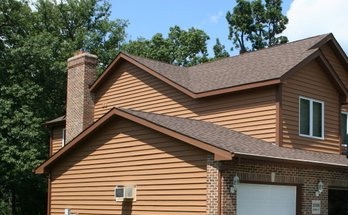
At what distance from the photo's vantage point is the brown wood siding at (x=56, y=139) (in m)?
30.5

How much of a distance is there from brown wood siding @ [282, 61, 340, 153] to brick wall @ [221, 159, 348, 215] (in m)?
1.64

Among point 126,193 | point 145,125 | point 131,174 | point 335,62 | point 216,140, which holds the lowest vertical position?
point 126,193

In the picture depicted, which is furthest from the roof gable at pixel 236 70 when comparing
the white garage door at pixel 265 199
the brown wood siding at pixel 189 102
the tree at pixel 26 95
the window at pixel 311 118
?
the tree at pixel 26 95

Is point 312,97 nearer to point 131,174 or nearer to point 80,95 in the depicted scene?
point 131,174

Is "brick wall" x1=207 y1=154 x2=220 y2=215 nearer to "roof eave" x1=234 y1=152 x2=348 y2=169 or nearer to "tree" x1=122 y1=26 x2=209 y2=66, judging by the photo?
"roof eave" x1=234 y1=152 x2=348 y2=169

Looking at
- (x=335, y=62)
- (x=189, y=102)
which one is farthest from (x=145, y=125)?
(x=335, y=62)

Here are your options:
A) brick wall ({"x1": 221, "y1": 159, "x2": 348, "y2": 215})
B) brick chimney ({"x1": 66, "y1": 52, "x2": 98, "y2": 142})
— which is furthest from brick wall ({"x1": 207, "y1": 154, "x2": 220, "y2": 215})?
brick chimney ({"x1": 66, "y1": 52, "x2": 98, "y2": 142})

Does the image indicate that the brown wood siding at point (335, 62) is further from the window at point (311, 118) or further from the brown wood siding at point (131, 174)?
the brown wood siding at point (131, 174)

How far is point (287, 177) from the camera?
17516 millimetres

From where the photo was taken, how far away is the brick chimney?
90.1 ft

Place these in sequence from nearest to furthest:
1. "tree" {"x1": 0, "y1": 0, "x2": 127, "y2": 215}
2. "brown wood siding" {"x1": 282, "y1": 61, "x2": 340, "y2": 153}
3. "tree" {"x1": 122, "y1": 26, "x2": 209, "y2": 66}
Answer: "brown wood siding" {"x1": 282, "y1": 61, "x2": 340, "y2": 153} < "tree" {"x1": 0, "y1": 0, "x2": 127, "y2": 215} < "tree" {"x1": 122, "y1": 26, "x2": 209, "y2": 66}

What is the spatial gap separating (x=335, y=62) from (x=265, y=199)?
400 inches

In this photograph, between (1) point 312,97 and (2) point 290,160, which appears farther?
(1) point 312,97

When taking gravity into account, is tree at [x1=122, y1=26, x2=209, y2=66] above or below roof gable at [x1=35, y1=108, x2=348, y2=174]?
above
